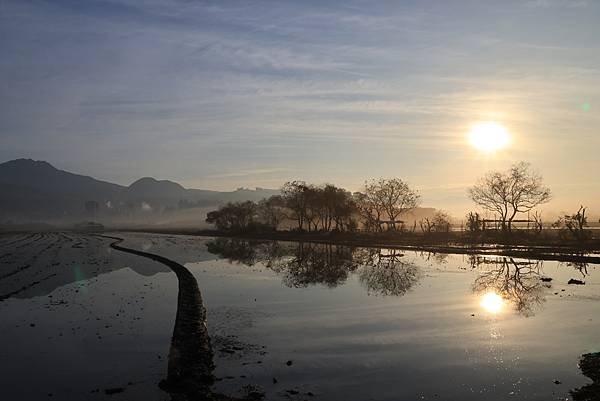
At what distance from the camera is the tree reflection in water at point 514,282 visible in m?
22.9

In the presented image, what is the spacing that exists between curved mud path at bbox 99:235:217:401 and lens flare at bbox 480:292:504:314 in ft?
38.7

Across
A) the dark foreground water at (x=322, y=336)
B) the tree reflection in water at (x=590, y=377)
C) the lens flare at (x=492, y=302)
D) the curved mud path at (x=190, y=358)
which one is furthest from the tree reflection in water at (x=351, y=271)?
the tree reflection in water at (x=590, y=377)

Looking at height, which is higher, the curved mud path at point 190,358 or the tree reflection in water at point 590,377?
the tree reflection in water at point 590,377

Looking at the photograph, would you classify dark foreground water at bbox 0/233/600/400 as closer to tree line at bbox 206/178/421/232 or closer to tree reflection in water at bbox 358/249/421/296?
tree reflection in water at bbox 358/249/421/296

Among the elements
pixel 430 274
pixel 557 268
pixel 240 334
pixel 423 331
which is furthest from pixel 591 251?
pixel 240 334

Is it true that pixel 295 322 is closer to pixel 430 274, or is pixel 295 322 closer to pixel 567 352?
pixel 567 352

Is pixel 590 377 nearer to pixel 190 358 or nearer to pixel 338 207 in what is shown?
pixel 190 358

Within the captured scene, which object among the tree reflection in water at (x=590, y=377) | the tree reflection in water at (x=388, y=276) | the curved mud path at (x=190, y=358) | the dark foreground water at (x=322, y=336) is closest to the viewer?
the tree reflection in water at (x=590, y=377)

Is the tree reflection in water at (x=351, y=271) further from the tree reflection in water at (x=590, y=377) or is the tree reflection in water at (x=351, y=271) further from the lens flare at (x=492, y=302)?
the tree reflection in water at (x=590, y=377)

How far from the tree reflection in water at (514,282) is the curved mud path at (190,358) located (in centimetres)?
1271

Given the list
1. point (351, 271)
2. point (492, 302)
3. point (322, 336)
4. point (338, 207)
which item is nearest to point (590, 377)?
point (322, 336)

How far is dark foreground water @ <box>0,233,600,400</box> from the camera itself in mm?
11758

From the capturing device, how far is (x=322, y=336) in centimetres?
1678

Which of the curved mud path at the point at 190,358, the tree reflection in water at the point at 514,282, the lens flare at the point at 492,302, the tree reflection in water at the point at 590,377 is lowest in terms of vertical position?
the curved mud path at the point at 190,358
